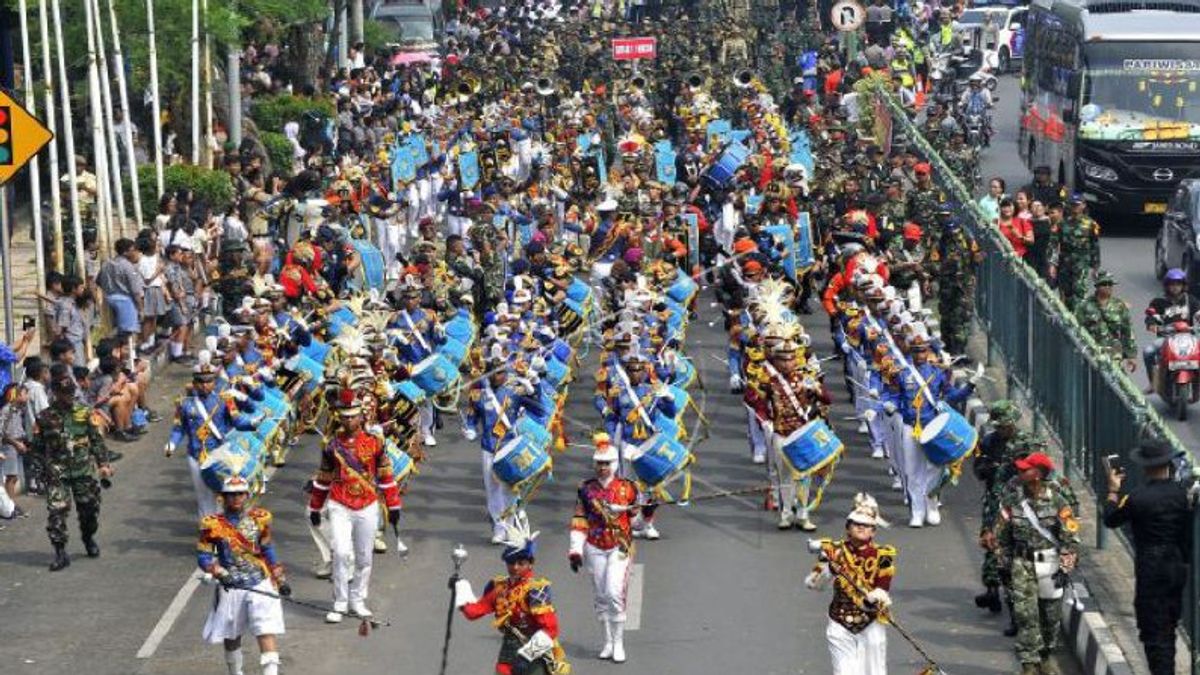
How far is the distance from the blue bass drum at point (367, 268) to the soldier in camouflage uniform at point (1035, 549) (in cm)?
1482

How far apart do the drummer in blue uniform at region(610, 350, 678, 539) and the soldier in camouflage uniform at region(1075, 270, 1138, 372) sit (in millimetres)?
4783

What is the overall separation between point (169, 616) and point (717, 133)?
79.4 feet

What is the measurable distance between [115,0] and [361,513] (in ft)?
63.9

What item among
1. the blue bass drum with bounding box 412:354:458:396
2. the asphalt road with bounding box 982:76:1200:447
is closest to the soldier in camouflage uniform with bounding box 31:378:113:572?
the blue bass drum with bounding box 412:354:458:396

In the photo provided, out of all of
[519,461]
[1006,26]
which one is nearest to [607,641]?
[519,461]

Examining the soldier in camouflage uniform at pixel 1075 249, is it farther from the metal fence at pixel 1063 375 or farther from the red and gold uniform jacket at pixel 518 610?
the red and gold uniform jacket at pixel 518 610

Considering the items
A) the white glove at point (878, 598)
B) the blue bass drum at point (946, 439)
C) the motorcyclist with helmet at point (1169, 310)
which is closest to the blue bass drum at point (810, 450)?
the blue bass drum at point (946, 439)

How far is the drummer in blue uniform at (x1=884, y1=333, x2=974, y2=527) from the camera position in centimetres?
2541

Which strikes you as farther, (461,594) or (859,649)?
(859,649)

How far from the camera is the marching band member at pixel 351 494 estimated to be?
22.3 metres

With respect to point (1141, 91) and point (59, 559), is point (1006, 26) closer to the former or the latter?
point (1141, 91)

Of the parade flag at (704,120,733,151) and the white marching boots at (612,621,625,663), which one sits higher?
the white marching boots at (612,621,625,663)

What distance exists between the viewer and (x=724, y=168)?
39750 millimetres

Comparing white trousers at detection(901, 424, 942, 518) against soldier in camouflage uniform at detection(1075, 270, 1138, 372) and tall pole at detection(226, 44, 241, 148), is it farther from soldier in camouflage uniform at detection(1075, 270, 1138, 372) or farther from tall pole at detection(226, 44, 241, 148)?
tall pole at detection(226, 44, 241, 148)
